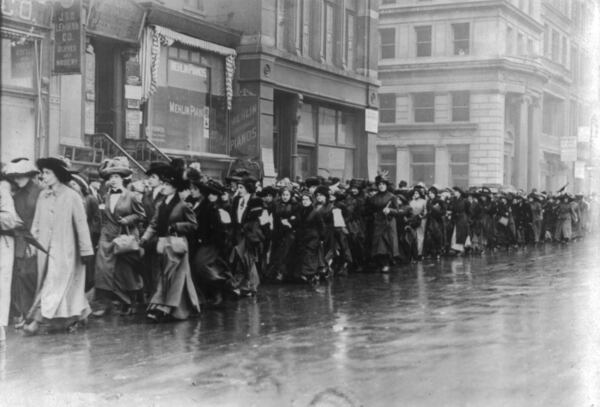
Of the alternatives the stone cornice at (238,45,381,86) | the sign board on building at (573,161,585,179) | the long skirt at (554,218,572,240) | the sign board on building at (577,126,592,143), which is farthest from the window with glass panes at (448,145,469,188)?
the stone cornice at (238,45,381,86)

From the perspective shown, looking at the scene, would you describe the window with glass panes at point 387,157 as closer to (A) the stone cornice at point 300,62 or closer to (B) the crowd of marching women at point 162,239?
(A) the stone cornice at point 300,62

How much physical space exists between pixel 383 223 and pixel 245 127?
8140 mm

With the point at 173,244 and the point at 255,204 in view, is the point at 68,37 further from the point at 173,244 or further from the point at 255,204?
the point at 173,244

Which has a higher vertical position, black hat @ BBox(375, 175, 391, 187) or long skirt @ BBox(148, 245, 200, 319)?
black hat @ BBox(375, 175, 391, 187)

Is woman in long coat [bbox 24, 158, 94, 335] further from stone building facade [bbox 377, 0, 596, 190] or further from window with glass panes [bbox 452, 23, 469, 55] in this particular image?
window with glass panes [bbox 452, 23, 469, 55]

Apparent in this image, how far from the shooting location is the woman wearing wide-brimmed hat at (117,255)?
11617 mm

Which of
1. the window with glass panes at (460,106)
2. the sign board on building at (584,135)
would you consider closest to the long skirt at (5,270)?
the window with glass panes at (460,106)

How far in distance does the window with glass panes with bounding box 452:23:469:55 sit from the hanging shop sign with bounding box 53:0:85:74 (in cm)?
3518

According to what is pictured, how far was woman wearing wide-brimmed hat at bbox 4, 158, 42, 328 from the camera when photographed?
10.5 metres

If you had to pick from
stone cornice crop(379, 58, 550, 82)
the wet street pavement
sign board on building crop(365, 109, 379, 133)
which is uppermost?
stone cornice crop(379, 58, 550, 82)

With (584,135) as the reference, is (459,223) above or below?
below

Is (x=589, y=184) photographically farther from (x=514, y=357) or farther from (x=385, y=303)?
(x=514, y=357)

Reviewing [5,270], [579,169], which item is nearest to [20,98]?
[5,270]

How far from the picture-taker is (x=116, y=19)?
66.0 feet
